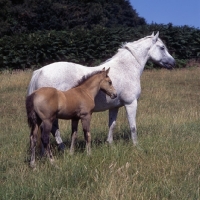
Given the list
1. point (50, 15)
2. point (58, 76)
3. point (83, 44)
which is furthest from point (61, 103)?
point (50, 15)

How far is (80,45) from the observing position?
25719mm

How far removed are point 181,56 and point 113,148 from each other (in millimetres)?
21124

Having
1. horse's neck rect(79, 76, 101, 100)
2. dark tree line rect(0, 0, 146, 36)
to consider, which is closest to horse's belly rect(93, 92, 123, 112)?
horse's neck rect(79, 76, 101, 100)

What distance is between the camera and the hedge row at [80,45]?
2498 cm

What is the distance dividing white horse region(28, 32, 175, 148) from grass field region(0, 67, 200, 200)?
0.61 metres

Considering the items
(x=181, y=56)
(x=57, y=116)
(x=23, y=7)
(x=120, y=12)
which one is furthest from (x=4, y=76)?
(x=120, y=12)

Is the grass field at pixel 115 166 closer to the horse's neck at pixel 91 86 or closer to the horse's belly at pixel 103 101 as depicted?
the horse's belly at pixel 103 101

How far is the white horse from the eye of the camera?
7.73m

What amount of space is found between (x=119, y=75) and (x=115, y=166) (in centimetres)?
261

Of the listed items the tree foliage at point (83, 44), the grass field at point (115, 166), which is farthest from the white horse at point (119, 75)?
the tree foliage at point (83, 44)

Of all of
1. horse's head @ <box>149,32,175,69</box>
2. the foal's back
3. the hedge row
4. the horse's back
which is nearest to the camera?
the foal's back

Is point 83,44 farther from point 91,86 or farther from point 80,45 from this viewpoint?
point 91,86

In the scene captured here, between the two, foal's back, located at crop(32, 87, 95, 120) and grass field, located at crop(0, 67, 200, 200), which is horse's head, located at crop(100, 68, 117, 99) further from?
grass field, located at crop(0, 67, 200, 200)

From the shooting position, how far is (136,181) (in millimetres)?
5219
